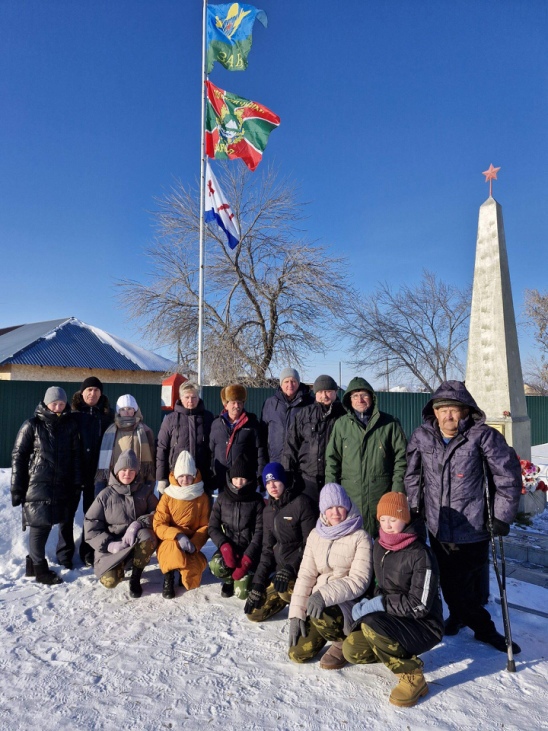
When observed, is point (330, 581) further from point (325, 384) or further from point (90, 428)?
point (90, 428)

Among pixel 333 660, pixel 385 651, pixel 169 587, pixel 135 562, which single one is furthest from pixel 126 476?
pixel 385 651

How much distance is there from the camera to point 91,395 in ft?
16.0

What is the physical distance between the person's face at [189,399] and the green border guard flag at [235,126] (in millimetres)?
5475

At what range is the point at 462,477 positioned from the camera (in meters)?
3.20

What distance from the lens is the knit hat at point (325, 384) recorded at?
423 centimetres

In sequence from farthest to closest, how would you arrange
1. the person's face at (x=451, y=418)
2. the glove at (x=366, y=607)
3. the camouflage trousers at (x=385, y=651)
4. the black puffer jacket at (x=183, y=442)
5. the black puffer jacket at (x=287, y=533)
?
1. the black puffer jacket at (x=183, y=442)
2. the black puffer jacket at (x=287, y=533)
3. the person's face at (x=451, y=418)
4. the glove at (x=366, y=607)
5. the camouflage trousers at (x=385, y=651)

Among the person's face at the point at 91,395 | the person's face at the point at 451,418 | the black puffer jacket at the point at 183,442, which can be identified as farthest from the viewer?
the person's face at the point at 91,395

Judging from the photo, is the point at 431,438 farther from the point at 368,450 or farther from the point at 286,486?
the point at 286,486

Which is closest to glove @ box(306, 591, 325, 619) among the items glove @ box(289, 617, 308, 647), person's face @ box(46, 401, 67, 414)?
glove @ box(289, 617, 308, 647)

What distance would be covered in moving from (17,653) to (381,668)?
2275 millimetres

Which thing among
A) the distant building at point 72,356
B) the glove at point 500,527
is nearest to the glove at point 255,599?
the glove at point 500,527

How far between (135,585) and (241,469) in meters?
1.25

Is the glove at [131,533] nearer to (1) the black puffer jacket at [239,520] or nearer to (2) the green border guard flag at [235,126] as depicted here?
(1) the black puffer jacket at [239,520]

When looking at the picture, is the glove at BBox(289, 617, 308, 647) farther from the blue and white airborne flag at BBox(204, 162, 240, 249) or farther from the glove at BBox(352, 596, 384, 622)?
the blue and white airborne flag at BBox(204, 162, 240, 249)
